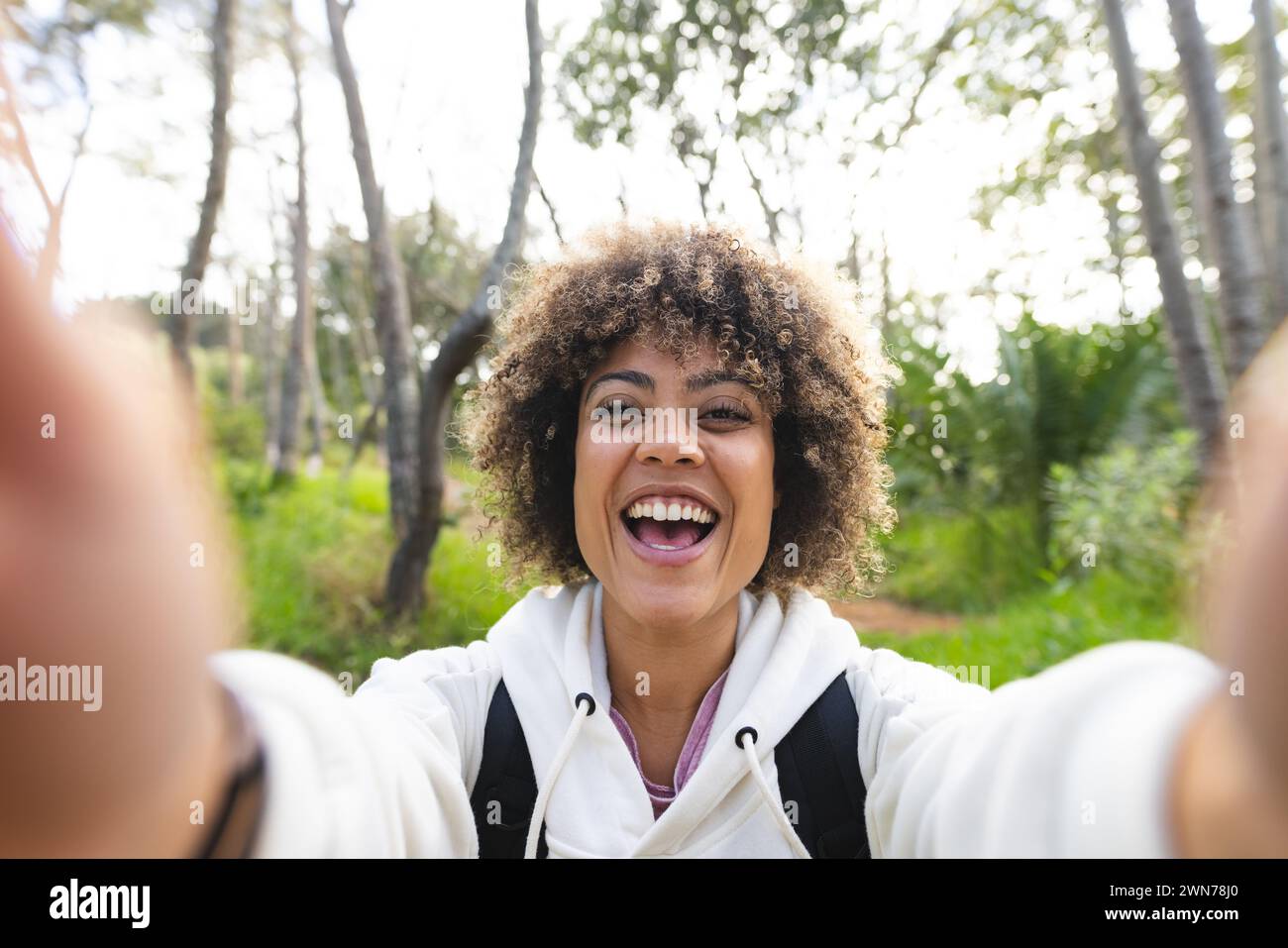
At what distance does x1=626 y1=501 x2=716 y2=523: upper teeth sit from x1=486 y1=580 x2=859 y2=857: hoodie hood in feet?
0.83

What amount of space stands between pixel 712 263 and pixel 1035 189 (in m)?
9.47

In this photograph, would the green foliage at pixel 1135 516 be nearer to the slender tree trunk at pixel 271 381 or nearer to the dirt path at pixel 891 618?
the dirt path at pixel 891 618

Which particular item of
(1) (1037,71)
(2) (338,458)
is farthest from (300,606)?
(2) (338,458)

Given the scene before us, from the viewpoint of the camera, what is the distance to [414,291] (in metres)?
7.39

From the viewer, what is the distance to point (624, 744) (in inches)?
50.1

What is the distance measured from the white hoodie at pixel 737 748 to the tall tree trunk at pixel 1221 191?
208 cm

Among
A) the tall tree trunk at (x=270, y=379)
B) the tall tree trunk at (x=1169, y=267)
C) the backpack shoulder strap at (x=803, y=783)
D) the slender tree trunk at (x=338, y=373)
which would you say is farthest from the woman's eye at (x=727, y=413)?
the slender tree trunk at (x=338, y=373)

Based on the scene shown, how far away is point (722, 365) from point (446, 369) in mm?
2595

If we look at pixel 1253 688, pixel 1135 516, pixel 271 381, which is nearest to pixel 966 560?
pixel 1135 516

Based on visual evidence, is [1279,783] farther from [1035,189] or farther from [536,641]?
[1035,189]

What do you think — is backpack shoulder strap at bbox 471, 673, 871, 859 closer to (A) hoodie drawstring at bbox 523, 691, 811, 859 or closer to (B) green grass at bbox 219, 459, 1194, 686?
(A) hoodie drawstring at bbox 523, 691, 811, 859

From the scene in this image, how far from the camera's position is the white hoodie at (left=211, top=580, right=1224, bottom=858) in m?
0.74

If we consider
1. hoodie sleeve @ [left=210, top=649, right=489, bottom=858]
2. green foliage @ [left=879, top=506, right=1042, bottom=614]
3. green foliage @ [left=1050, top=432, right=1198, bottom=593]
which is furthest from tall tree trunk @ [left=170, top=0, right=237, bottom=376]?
green foliage @ [left=1050, top=432, right=1198, bottom=593]

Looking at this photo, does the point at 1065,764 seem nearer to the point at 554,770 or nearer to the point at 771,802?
the point at 771,802
